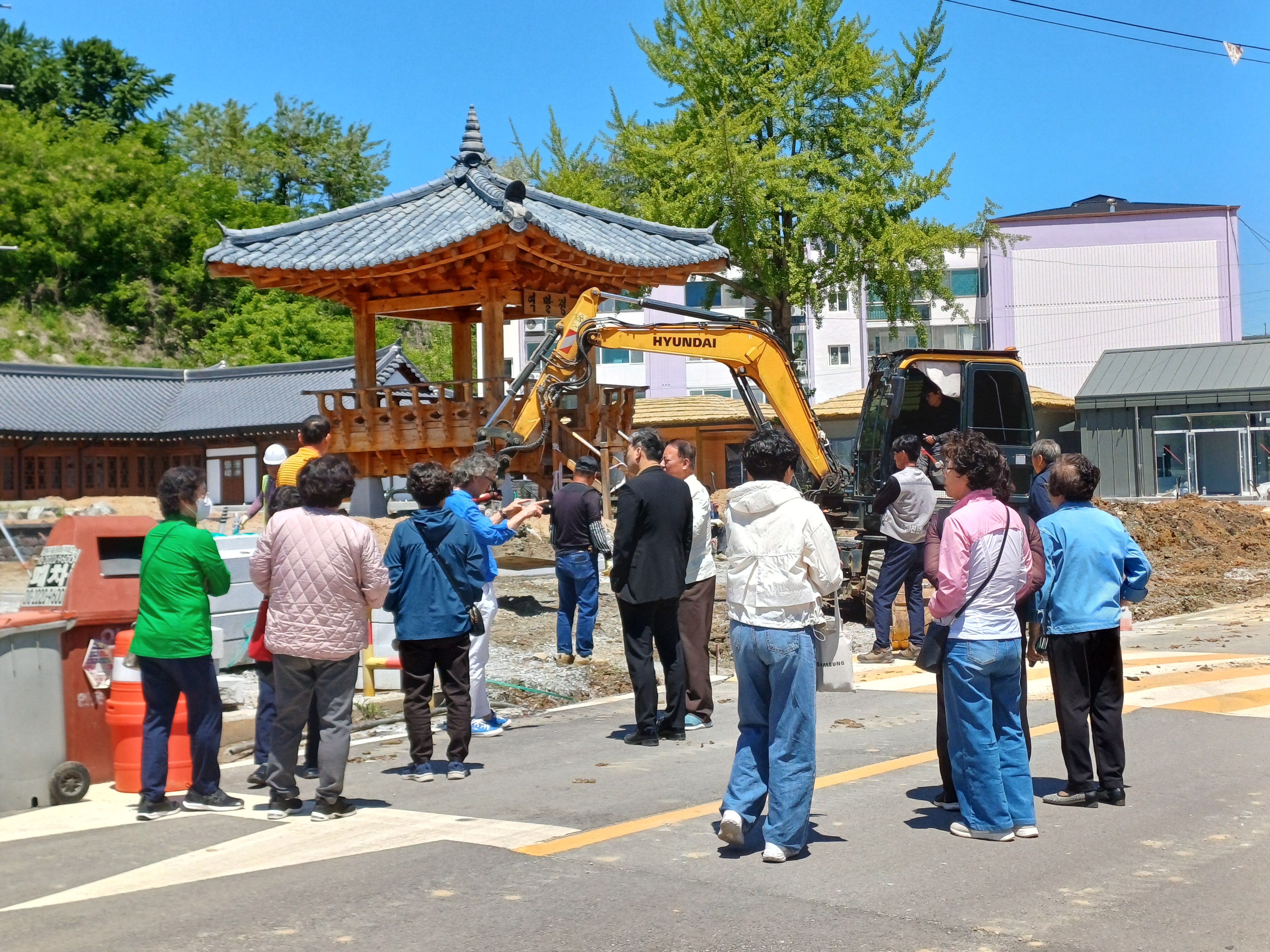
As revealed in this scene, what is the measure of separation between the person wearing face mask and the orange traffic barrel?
0.44m

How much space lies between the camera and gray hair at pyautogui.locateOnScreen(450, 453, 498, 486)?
8367 mm

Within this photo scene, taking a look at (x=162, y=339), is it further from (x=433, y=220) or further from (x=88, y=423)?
(x=433, y=220)

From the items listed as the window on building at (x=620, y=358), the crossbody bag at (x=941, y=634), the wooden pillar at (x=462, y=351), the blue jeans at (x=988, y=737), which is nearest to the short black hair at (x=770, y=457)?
the crossbody bag at (x=941, y=634)

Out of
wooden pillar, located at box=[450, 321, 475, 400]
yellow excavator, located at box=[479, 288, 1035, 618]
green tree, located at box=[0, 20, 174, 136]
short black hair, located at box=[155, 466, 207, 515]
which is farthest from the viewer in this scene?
green tree, located at box=[0, 20, 174, 136]

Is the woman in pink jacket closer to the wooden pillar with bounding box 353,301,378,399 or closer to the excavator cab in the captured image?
the excavator cab

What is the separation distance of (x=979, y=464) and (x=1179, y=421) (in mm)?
37092

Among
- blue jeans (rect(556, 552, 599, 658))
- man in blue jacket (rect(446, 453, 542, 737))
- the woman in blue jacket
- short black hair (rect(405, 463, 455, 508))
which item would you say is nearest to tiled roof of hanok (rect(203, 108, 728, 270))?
blue jeans (rect(556, 552, 599, 658))

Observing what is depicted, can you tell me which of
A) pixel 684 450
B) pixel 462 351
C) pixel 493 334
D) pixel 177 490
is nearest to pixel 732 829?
pixel 177 490

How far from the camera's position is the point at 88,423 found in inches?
1473

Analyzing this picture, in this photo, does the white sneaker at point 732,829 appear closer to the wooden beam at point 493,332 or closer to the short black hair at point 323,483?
the short black hair at point 323,483

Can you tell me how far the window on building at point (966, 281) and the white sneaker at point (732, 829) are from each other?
5545cm

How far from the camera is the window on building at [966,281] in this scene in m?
58.3

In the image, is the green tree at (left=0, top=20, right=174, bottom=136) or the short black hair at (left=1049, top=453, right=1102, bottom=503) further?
the green tree at (left=0, top=20, right=174, bottom=136)

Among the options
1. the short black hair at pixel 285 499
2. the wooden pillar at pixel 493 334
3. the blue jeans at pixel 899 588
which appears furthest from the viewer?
the wooden pillar at pixel 493 334
